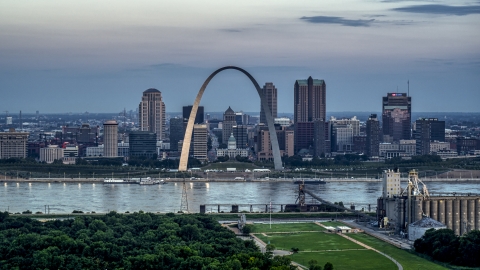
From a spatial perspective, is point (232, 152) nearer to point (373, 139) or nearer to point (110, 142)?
point (110, 142)

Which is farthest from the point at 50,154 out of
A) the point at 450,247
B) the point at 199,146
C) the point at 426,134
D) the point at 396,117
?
the point at 450,247

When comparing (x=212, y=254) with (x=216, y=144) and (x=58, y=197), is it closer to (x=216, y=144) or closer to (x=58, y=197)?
(x=58, y=197)

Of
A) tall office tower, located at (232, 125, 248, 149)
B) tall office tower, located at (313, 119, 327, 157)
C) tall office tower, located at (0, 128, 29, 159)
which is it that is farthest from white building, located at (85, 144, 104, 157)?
tall office tower, located at (313, 119, 327, 157)

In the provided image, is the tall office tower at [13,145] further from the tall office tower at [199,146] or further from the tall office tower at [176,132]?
the tall office tower at [176,132]

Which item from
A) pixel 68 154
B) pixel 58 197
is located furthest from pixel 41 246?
pixel 68 154

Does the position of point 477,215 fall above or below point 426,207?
below

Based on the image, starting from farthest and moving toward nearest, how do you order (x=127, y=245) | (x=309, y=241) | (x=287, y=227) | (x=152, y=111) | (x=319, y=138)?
(x=152, y=111), (x=319, y=138), (x=287, y=227), (x=309, y=241), (x=127, y=245)
